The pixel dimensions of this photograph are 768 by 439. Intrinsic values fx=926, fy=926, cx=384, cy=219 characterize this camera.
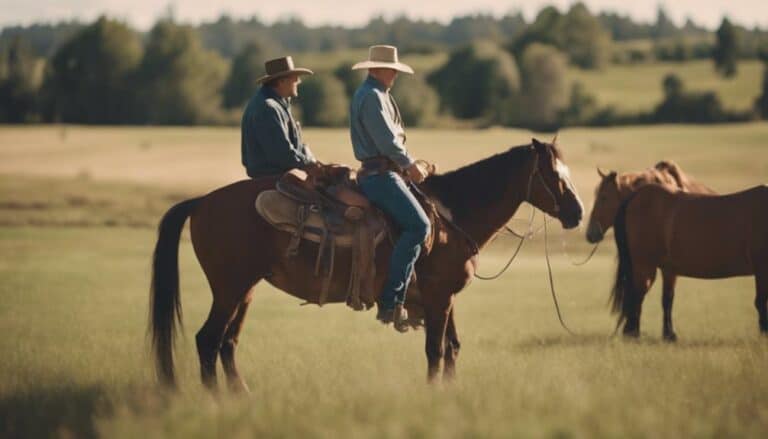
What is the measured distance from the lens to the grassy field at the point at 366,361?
6168 mm

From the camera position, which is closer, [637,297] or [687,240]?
[687,240]

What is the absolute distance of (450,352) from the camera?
9.06 metres

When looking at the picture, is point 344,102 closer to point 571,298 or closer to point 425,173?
point 571,298

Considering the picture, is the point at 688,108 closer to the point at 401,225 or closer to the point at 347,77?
the point at 347,77

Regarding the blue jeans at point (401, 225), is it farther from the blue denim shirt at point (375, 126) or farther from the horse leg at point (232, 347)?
the horse leg at point (232, 347)

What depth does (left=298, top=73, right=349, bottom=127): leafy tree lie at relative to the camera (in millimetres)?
87438

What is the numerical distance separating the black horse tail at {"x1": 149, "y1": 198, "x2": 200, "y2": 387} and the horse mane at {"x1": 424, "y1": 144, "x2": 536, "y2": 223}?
7.83 feet

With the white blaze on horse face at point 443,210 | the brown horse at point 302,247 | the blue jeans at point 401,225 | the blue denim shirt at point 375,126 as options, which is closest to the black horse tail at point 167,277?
the brown horse at point 302,247

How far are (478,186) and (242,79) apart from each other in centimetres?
8972

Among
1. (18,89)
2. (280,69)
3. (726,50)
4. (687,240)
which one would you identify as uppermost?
(280,69)

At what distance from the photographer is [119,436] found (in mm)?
5750

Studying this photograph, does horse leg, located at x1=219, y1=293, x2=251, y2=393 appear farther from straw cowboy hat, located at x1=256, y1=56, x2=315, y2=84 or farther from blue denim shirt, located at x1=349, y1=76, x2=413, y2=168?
straw cowboy hat, located at x1=256, y1=56, x2=315, y2=84

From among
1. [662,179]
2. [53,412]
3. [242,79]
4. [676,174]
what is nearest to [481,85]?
[242,79]

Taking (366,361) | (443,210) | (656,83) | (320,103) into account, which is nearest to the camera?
(443,210)
